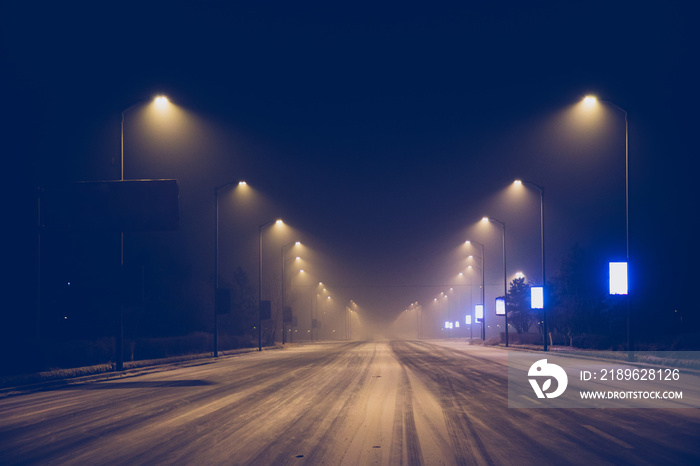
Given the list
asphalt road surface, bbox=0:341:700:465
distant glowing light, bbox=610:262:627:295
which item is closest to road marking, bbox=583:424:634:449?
asphalt road surface, bbox=0:341:700:465

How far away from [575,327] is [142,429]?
237ft

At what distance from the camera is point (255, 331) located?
111500 millimetres

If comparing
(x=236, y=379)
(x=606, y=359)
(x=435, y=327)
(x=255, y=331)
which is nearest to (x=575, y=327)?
(x=606, y=359)

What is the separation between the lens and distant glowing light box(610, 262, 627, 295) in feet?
115

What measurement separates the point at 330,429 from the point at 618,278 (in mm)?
27205

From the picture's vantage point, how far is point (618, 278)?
35.4 meters

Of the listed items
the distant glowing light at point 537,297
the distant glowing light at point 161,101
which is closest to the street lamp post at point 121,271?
the distant glowing light at point 161,101

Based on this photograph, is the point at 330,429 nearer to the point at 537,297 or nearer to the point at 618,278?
the point at 618,278

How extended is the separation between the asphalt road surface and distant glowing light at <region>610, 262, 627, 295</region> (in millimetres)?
17447

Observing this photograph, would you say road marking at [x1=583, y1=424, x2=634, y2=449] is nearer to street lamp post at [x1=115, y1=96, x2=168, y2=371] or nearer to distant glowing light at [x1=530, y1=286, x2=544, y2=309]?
street lamp post at [x1=115, y1=96, x2=168, y2=371]

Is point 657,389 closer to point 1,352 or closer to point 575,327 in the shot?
point 1,352

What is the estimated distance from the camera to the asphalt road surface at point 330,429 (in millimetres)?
10023

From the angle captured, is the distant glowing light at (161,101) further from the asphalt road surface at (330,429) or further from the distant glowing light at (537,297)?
the distant glowing light at (537,297)

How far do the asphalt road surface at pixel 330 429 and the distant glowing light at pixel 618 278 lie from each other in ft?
57.2
